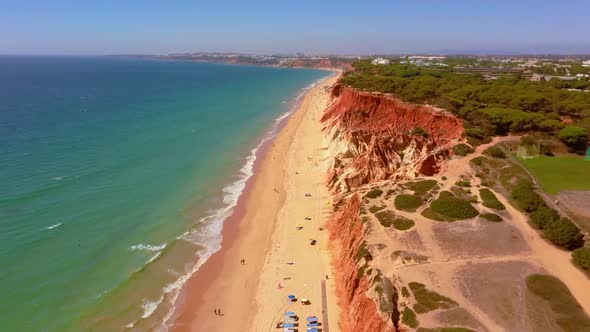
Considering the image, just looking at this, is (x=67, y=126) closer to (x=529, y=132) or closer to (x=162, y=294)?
(x=162, y=294)

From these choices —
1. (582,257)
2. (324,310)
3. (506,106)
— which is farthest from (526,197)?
(506,106)

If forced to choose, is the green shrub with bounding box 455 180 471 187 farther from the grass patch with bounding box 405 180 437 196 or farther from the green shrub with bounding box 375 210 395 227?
the green shrub with bounding box 375 210 395 227

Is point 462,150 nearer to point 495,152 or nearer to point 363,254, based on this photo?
point 495,152

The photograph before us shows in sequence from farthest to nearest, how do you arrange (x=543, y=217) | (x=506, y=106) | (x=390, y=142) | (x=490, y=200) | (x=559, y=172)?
(x=506, y=106) < (x=390, y=142) < (x=559, y=172) < (x=490, y=200) < (x=543, y=217)

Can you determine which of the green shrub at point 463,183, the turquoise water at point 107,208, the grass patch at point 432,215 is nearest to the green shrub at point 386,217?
the grass patch at point 432,215

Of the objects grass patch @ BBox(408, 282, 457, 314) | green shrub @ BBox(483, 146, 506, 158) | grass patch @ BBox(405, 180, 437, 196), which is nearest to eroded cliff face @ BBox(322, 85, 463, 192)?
green shrub @ BBox(483, 146, 506, 158)

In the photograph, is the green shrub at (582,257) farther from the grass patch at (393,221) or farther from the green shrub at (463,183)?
the green shrub at (463,183)
